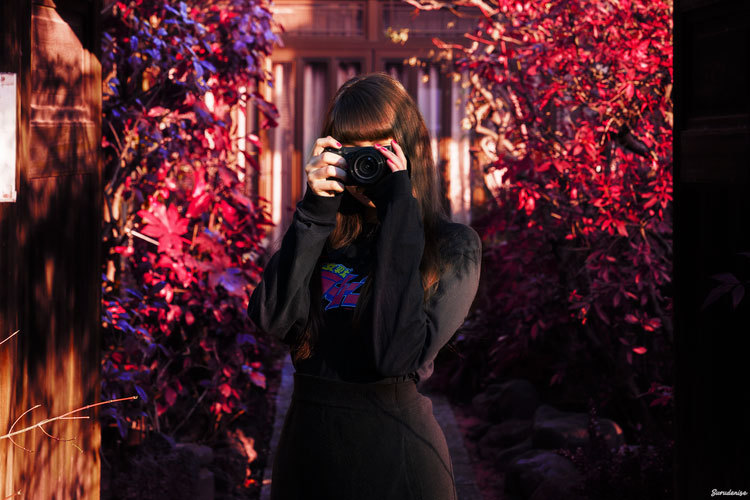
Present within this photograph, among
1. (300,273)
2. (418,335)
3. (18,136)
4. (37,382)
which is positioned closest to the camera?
(418,335)

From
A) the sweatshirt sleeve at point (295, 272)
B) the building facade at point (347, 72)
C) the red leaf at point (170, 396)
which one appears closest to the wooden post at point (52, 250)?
the sweatshirt sleeve at point (295, 272)

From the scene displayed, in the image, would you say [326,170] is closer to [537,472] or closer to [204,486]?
[204,486]

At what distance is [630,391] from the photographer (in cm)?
563

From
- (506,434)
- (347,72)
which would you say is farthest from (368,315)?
(347,72)

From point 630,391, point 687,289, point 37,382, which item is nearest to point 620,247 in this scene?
point 630,391

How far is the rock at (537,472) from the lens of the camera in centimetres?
473

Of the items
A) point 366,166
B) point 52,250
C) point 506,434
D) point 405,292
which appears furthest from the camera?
point 506,434

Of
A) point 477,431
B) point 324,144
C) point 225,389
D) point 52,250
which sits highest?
point 324,144

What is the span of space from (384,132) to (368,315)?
0.42 m

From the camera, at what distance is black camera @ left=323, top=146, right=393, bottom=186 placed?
6.84 feet

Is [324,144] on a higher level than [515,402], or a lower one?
higher

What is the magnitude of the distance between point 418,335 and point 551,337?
472cm

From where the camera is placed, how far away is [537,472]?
4887 millimetres

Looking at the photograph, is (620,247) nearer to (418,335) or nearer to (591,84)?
(591,84)
